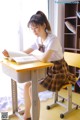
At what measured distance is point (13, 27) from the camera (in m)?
2.56

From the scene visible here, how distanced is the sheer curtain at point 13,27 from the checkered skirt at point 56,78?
821 mm

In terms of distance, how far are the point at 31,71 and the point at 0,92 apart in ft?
4.13

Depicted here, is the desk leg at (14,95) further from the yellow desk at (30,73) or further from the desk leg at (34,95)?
the desk leg at (34,95)

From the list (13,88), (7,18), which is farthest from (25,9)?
(13,88)

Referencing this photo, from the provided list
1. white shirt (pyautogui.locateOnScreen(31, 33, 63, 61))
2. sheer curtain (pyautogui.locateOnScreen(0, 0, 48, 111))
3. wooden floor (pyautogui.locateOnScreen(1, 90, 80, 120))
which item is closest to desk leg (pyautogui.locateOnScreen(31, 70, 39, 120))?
white shirt (pyautogui.locateOnScreen(31, 33, 63, 61))

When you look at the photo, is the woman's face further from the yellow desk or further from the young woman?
the yellow desk

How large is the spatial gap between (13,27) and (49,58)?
3.61ft

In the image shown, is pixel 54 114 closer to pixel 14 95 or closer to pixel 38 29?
pixel 14 95

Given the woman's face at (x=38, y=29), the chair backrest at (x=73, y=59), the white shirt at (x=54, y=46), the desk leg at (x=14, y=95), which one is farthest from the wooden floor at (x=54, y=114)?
the woman's face at (x=38, y=29)

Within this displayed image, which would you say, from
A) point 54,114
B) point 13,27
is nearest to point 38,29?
point 13,27

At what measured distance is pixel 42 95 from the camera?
2576 millimetres

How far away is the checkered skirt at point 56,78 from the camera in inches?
69.4

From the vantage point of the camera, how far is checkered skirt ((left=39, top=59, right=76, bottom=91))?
176cm

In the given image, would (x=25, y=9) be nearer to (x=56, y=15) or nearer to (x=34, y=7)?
(x=34, y=7)
